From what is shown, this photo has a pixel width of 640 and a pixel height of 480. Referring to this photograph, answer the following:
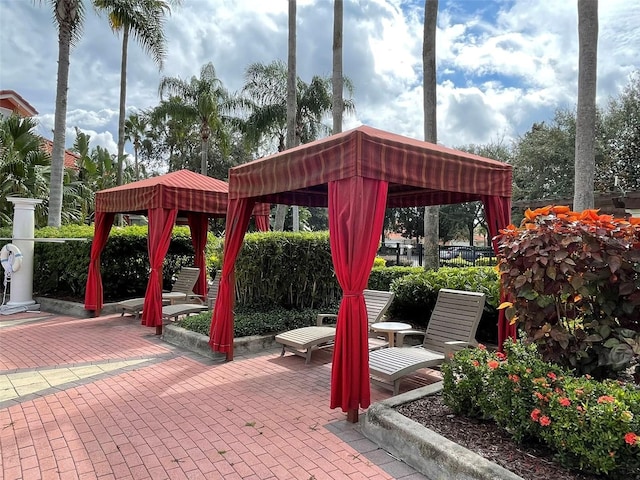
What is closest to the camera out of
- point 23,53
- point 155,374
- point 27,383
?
point 27,383

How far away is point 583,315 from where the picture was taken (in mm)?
3389

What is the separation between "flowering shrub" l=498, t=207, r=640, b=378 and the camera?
10.3 feet

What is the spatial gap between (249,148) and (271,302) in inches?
620

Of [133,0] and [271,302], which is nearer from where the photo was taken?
[271,302]

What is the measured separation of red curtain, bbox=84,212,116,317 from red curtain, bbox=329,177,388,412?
7.32 m

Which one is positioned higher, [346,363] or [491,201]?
[491,201]

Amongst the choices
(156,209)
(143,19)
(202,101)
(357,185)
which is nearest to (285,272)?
(156,209)

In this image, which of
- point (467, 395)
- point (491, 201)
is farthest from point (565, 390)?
point (491, 201)

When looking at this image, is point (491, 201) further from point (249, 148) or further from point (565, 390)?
point (249, 148)

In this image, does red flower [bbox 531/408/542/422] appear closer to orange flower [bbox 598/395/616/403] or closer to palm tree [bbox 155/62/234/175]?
orange flower [bbox 598/395/616/403]

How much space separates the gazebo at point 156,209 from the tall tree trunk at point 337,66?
13.7 ft

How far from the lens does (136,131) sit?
36438mm

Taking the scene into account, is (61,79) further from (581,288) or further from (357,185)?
(581,288)

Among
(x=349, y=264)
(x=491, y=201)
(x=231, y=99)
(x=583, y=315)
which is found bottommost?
(x=583, y=315)
